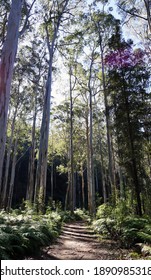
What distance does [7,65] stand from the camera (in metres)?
5.45

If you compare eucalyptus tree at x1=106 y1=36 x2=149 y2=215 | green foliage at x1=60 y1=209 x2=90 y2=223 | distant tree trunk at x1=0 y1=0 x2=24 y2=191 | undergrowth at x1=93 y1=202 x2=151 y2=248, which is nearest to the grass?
undergrowth at x1=93 y1=202 x2=151 y2=248

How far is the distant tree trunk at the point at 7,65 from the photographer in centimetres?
506

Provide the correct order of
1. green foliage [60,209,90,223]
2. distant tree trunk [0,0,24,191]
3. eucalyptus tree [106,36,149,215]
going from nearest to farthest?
distant tree trunk [0,0,24,191], eucalyptus tree [106,36,149,215], green foliage [60,209,90,223]

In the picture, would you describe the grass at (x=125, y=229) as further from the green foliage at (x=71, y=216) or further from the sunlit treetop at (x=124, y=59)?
the sunlit treetop at (x=124, y=59)

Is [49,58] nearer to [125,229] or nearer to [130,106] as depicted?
[130,106]

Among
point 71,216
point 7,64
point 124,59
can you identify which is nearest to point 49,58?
point 124,59

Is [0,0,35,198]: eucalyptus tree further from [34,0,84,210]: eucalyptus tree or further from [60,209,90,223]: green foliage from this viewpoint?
[60,209,90,223]: green foliage

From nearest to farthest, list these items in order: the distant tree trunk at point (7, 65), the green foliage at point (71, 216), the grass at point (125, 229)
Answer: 1. the distant tree trunk at point (7, 65)
2. the grass at point (125, 229)
3. the green foliage at point (71, 216)

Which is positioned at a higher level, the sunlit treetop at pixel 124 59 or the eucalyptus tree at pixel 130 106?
the sunlit treetop at pixel 124 59

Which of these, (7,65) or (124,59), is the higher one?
(124,59)

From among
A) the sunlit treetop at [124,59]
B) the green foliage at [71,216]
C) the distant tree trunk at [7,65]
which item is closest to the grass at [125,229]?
the distant tree trunk at [7,65]

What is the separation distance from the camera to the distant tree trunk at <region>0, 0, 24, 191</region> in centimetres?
506
